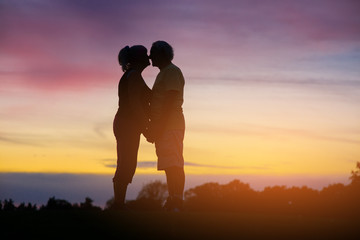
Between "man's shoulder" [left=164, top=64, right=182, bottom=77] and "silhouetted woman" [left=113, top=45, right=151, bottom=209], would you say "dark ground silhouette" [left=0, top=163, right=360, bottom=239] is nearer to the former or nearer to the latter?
"silhouetted woman" [left=113, top=45, right=151, bottom=209]

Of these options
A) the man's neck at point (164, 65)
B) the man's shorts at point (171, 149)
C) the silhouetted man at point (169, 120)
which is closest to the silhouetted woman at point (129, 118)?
the silhouetted man at point (169, 120)

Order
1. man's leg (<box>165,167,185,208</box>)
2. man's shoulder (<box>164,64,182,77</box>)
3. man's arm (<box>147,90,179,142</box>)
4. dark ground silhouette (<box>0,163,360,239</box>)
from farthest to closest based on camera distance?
man's leg (<box>165,167,185,208</box>) < man's shoulder (<box>164,64,182,77</box>) < man's arm (<box>147,90,179,142</box>) < dark ground silhouette (<box>0,163,360,239</box>)

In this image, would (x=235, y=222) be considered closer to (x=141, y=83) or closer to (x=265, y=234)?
(x=265, y=234)

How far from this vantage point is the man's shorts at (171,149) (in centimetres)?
1458

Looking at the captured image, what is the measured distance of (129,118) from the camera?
14.8 meters

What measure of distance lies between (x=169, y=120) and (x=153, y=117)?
51cm

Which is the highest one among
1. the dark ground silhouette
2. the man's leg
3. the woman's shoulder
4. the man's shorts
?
the woman's shoulder

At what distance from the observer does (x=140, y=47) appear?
14812 mm

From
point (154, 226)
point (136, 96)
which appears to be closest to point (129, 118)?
point (136, 96)

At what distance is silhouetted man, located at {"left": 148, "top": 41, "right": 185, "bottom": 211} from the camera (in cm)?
1448

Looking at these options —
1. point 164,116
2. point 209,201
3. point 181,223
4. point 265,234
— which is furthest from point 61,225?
point 209,201

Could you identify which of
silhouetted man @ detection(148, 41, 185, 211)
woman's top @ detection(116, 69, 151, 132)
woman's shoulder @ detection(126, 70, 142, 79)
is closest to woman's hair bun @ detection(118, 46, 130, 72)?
woman's top @ detection(116, 69, 151, 132)

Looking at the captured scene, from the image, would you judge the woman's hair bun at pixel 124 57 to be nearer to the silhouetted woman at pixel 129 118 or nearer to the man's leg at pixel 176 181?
the silhouetted woman at pixel 129 118

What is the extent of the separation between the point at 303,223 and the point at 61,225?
6640mm
